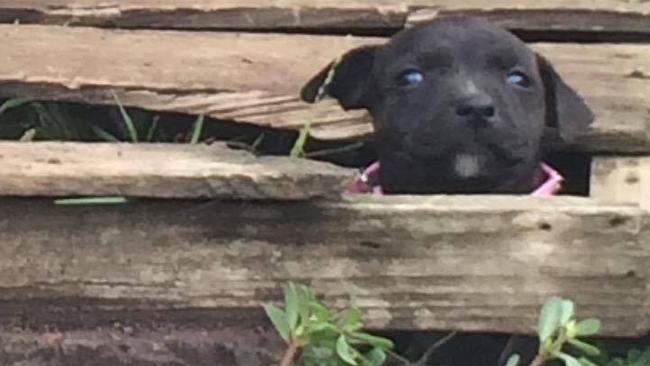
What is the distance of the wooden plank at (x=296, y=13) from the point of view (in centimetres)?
217

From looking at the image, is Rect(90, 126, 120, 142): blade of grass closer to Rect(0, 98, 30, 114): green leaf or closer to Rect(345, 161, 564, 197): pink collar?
Rect(0, 98, 30, 114): green leaf

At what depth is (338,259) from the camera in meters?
1.74

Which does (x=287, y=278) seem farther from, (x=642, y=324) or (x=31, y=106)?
(x=31, y=106)

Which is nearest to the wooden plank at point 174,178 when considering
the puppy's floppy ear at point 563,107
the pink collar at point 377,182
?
the pink collar at point 377,182

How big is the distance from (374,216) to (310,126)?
13.3 inches

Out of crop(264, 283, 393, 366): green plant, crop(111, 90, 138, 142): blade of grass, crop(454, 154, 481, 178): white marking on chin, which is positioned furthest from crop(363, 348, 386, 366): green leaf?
crop(111, 90, 138, 142): blade of grass

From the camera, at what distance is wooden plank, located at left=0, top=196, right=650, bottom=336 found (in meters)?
1.73

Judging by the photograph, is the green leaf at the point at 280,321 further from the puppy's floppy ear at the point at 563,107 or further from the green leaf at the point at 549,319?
the puppy's floppy ear at the point at 563,107

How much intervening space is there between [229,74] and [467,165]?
324 mm

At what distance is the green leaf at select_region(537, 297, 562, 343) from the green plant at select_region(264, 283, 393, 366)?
0.14 metres

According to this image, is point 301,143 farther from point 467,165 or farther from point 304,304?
point 304,304

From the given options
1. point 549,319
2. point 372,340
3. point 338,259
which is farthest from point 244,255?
point 549,319

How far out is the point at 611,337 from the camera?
5.91 feet

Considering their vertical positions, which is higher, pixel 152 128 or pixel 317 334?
pixel 317 334
